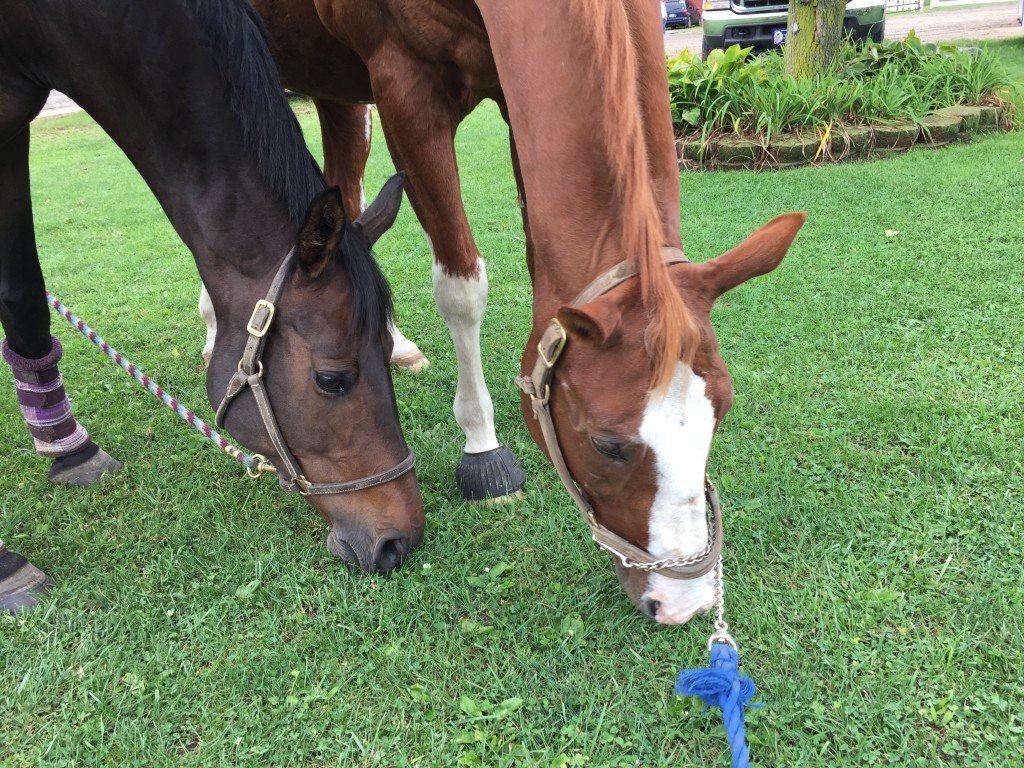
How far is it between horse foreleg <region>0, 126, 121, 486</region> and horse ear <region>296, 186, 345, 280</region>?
1419 millimetres

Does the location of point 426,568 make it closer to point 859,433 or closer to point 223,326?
point 223,326

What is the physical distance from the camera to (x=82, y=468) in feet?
9.54

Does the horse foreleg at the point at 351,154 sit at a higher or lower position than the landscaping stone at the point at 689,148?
higher

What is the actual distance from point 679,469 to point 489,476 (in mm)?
1150

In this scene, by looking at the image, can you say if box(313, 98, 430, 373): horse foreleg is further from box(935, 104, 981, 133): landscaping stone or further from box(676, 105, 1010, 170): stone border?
box(935, 104, 981, 133): landscaping stone

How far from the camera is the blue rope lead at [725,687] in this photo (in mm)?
1537

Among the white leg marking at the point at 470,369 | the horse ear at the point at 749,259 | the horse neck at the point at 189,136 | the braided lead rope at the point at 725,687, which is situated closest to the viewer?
the braided lead rope at the point at 725,687

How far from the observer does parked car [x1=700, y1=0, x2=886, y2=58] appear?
841 centimetres

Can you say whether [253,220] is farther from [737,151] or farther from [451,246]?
[737,151]

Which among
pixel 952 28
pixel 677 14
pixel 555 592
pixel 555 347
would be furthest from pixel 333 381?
pixel 677 14

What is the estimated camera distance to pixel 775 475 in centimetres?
258

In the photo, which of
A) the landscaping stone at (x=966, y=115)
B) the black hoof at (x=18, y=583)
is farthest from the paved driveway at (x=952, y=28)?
the black hoof at (x=18, y=583)

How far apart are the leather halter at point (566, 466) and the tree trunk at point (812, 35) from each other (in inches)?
258

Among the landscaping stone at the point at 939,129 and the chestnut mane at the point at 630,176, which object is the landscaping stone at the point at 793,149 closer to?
the landscaping stone at the point at 939,129
